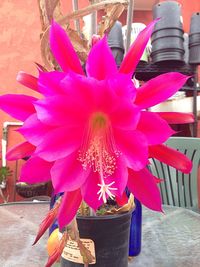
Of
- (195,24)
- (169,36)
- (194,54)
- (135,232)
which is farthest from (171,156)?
(195,24)

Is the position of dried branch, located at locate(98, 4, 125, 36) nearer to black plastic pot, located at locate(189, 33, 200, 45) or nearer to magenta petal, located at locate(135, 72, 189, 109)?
magenta petal, located at locate(135, 72, 189, 109)

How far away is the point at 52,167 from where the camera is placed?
32cm

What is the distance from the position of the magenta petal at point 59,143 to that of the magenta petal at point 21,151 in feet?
0.16

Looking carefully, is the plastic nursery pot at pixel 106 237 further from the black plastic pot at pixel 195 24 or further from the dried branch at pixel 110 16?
the black plastic pot at pixel 195 24

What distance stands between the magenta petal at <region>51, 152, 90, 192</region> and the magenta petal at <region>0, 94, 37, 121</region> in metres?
0.07

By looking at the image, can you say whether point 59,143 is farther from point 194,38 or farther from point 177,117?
point 194,38

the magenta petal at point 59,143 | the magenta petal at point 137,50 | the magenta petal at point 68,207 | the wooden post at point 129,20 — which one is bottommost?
Answer: the magenta petal at point 68,207

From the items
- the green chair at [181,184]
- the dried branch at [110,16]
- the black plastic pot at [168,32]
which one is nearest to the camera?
the dried branch at [110,16]

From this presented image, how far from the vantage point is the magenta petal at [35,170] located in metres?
0.33

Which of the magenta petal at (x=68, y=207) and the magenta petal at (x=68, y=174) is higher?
the magenta petal at (x=68, y=174)

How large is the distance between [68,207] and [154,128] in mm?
132

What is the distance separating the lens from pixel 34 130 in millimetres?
308

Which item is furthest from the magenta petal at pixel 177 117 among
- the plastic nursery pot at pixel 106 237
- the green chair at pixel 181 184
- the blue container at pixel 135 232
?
the green chair at pixel 181 184

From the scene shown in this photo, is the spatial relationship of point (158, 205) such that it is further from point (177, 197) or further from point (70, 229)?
point (177, 197)
